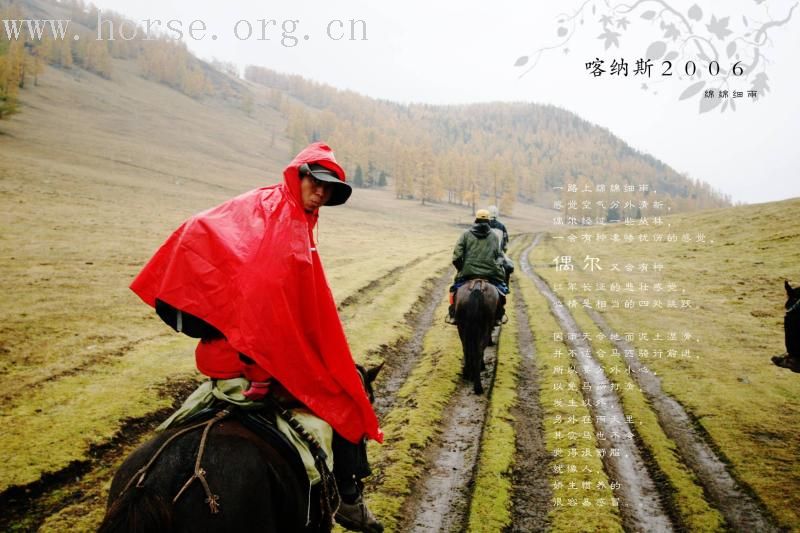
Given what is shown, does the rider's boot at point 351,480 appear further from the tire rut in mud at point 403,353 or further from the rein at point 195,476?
the tire rut in mud at point 403,353

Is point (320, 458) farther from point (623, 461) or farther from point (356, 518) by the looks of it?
point (623, 461)

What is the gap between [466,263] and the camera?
11.6m

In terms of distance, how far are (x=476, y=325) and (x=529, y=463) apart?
11.6ft

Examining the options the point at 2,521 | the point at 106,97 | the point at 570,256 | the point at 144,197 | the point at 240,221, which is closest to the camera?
the point at 240,221

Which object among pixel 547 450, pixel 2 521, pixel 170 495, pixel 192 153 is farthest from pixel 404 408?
pixel 192 153

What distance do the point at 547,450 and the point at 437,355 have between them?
539cm

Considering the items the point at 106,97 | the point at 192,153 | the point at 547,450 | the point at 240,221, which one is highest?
the point at 106,97

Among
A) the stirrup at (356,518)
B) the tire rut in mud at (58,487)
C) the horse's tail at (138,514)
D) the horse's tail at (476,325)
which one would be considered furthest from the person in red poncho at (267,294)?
the horse's tail at (476,325)

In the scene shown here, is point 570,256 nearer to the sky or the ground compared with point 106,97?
nearer to the ground

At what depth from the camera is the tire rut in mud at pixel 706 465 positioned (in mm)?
6602

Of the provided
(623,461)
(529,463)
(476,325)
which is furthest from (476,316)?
(623,461)

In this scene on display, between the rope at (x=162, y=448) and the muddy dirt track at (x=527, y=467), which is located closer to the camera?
the rope at (x=162, y=448)

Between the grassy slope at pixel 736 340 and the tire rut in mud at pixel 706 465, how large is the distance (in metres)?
0.22

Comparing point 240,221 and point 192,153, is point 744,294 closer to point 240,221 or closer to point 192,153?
point 240,221
